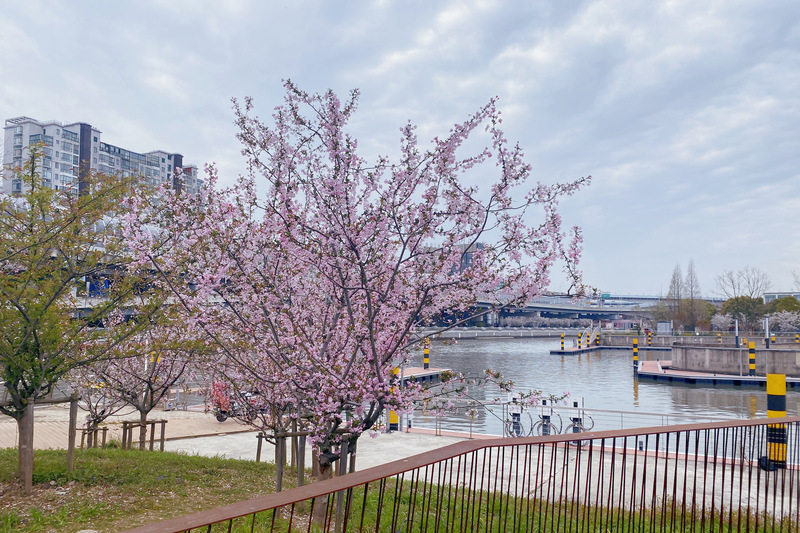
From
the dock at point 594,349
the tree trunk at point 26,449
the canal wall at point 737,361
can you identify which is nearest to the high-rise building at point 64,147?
the dock at point 594,349

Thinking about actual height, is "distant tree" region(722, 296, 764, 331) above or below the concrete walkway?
above

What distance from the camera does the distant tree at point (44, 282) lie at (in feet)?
26.5

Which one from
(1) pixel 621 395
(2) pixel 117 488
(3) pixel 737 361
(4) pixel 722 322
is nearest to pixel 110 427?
(2) pixel 117 488

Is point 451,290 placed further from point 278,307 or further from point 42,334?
point 42,334

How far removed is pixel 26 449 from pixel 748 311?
90374 mm

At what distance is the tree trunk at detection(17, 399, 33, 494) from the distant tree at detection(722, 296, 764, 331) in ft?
288

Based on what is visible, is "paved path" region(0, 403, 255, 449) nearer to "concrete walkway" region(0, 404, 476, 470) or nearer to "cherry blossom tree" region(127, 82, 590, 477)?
"concrete walkway" region(0, 404, 476, 470)

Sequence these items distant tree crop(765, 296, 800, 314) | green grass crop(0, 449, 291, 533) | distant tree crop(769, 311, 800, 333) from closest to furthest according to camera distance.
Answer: green grass crop(0, 449, 291, 533), distant tree crop(769, 311, 800, 333), distant tree crop(765, 296, 800, 314)

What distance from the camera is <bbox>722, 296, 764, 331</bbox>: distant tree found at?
8069 centimetres

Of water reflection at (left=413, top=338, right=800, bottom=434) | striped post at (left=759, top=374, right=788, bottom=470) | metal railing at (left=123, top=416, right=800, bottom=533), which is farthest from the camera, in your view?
water reflection at (left=413, top=338, right=800, bottom=434)

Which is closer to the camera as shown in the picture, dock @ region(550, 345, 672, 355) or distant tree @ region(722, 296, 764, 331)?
dock @ region(550, 345, 672, 355)

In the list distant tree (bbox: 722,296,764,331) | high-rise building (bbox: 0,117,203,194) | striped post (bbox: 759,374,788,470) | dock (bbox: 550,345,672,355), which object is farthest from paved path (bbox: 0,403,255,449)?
distant tree (bbox: 722,296,764,331)

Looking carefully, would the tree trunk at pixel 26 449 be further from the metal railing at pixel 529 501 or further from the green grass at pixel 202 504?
the metal railing at pixel 529 501

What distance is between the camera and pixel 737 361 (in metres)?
36.6
